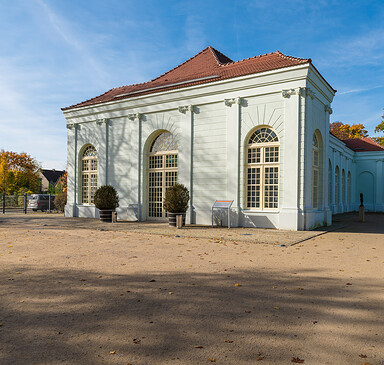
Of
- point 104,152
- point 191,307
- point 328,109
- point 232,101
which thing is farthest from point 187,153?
point 191,307

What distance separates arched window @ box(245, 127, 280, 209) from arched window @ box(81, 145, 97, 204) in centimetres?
987

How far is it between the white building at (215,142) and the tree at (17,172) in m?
30.1

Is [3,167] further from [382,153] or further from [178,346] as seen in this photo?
[178,346]

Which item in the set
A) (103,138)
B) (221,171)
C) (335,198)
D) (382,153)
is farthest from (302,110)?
(382,153)

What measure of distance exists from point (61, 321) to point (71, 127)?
736 inches

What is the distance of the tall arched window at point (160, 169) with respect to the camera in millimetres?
16906

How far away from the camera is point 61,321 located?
363 cm

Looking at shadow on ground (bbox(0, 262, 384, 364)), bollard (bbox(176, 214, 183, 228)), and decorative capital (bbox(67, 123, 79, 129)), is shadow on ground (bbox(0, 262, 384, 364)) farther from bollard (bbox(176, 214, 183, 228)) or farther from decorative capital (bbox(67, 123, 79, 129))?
decorative capital (bbox(67, 123, 79, 129))

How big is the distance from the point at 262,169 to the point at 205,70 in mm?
6612

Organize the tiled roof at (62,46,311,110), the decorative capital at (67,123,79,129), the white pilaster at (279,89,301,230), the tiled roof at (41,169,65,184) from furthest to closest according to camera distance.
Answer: the tiled roof at (41,169,65,184) → the decorative capital at (67,123,79,129) → the tiled roof at (62,46,311,110) → the white pilaster at (279,89,301,230)

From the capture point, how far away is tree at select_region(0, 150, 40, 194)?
1772 inches

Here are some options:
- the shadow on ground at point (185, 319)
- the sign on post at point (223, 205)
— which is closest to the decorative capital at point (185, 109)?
the sign on post at point (223, 205)

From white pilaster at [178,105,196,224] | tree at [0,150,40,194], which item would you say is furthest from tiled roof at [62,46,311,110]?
tree at [0,150,40,194]

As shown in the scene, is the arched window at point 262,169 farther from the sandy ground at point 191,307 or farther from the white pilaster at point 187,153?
the sandy ground at point 191,307
